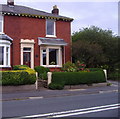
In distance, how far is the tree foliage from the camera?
64.2 ft

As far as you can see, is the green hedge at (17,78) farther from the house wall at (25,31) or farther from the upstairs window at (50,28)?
the upstairs window at (50,28)

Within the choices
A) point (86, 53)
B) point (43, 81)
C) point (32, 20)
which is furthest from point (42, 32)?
point (43, 81)

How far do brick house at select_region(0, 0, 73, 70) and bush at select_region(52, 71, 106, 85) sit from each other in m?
5.22

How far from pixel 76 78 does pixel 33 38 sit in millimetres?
7246

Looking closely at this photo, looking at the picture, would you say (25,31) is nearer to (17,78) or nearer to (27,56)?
(27,56)

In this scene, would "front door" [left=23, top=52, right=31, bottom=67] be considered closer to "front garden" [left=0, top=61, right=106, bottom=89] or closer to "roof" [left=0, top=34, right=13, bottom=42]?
"front garden" [left=0, top=61, right=106, bottom=89]

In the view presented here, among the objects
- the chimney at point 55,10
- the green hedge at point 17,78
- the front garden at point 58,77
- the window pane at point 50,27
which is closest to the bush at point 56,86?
the front garden at point 58,77

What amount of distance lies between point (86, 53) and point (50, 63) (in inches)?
164

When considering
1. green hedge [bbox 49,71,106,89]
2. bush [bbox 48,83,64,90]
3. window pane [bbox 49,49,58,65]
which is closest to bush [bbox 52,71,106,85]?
green hedge [bbox 49,71,106,89]

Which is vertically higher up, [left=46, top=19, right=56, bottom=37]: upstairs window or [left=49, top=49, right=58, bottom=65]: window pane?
[left=46, top=19, right=56, bottom=37]: upstairs window

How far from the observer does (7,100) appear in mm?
10500

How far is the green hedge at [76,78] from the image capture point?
15.3 metres

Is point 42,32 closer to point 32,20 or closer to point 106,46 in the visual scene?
point 32,20

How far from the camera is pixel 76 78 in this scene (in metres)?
15.8
